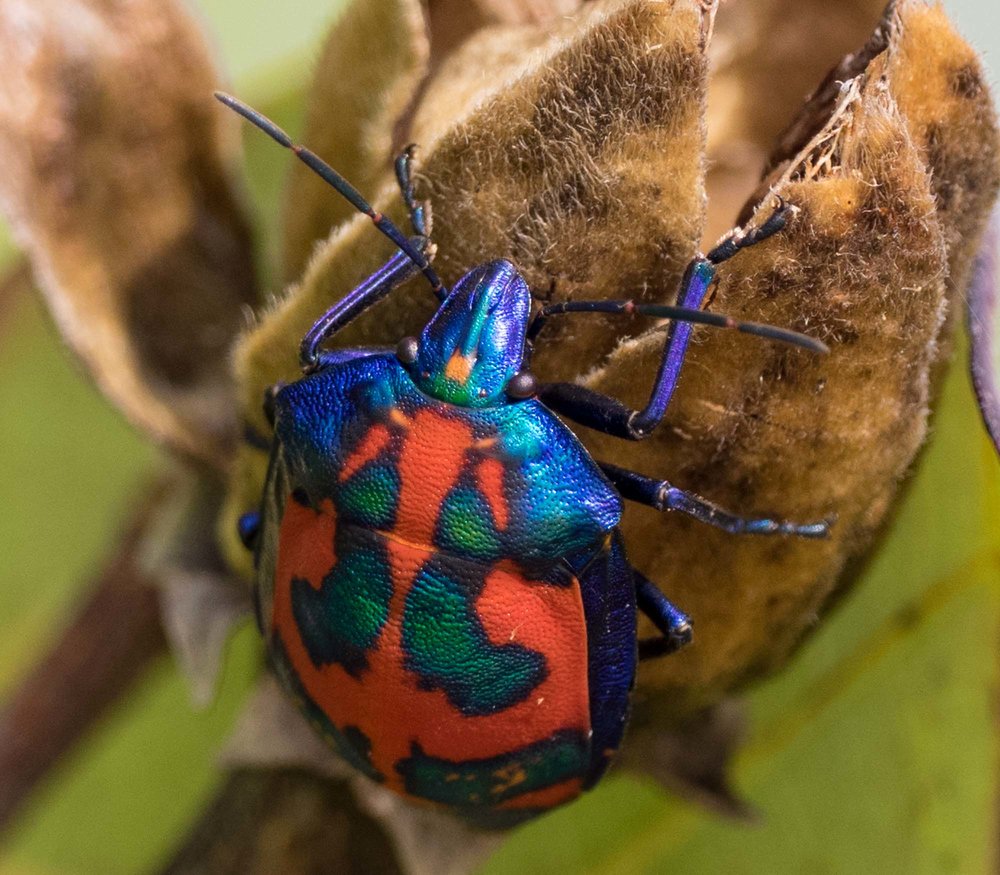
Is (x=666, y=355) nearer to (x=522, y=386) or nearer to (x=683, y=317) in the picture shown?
(x=683, y=317)

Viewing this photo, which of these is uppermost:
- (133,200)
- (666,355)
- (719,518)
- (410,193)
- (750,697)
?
(133,200)

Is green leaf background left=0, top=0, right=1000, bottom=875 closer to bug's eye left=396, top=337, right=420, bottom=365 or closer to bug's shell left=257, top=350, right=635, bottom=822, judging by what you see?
bug's shell left=257, top=350, right=635, bottom=822

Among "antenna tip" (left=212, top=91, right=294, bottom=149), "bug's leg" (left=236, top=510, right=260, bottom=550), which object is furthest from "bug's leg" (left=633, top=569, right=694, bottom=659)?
"antenna tip" (left=212, top=91, right=294, bottom=149)

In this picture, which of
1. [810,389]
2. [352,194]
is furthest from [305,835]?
[810,389]

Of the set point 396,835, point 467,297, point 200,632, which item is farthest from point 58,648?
point 467,297

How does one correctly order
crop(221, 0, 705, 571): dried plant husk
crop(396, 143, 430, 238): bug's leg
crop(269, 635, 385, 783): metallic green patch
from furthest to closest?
crop(269, 635, 385, 783): metallic green patch → crop(396, 143, 430, 238): bug's leg → crop(221, 0, 705, 571): dried plant husk

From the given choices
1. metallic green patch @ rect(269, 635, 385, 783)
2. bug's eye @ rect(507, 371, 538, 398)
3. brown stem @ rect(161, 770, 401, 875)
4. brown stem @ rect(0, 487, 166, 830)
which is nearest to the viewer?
bug's eye @ rect(507, 371, 538, 398)

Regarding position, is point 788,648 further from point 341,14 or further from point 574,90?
point 341,14

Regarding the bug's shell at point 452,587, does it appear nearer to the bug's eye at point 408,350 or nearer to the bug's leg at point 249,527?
the bug's eye at point 408,350
